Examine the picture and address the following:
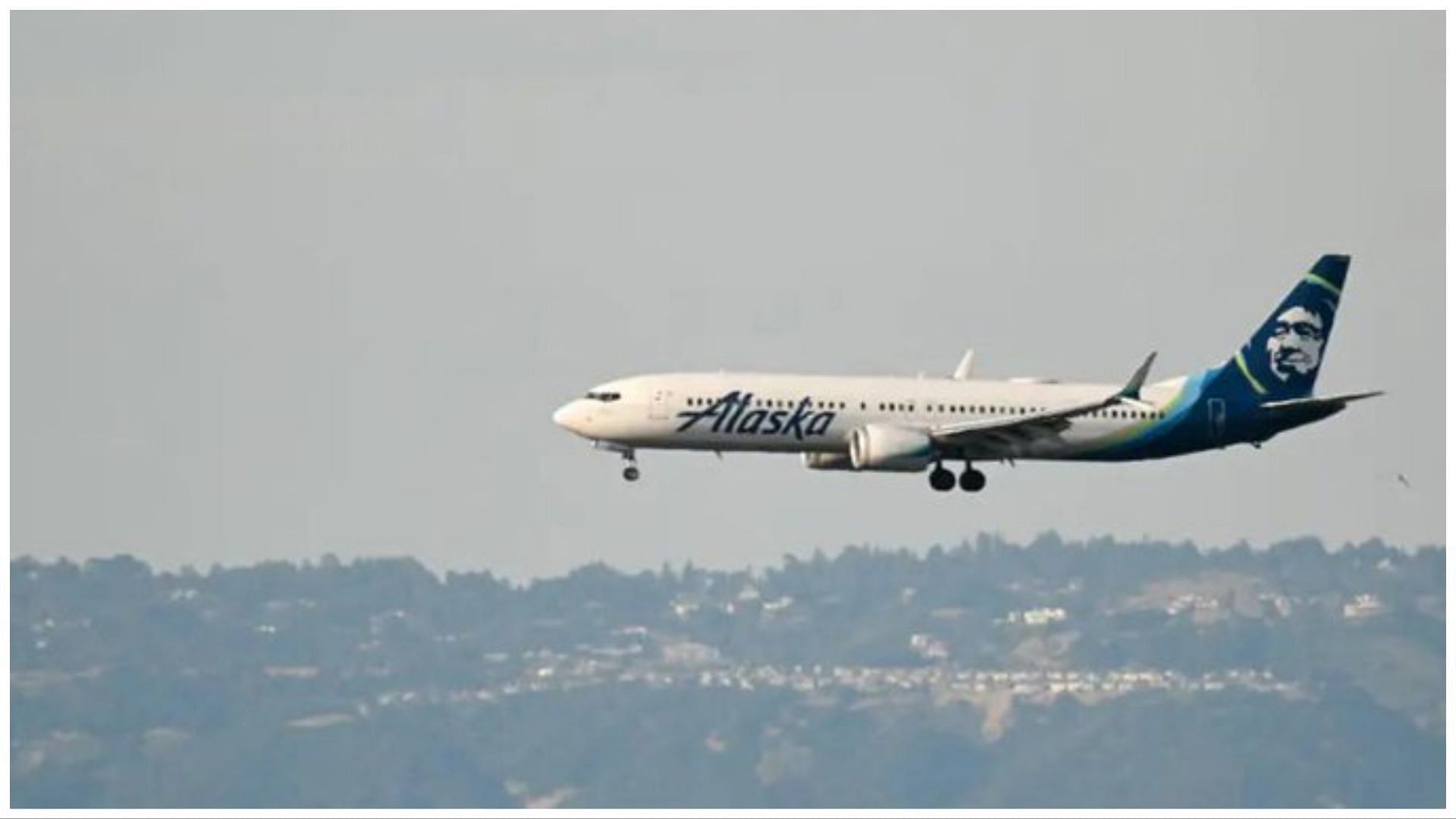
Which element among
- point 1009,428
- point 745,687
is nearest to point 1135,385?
point 1009,428

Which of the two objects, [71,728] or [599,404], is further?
[71,728]

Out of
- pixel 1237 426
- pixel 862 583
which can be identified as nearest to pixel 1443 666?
pixel 862 583

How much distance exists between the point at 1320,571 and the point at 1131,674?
12.8 m

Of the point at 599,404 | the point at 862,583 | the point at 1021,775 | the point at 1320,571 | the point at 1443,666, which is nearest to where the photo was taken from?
the point at 599,404

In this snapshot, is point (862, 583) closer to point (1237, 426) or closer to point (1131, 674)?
point (1131, 674)

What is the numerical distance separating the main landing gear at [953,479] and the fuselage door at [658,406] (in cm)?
704

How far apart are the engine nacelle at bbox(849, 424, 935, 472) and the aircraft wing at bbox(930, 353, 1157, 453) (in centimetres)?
56

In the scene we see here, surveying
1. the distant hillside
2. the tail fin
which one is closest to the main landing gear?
the tail fin

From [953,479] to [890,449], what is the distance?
4.17m

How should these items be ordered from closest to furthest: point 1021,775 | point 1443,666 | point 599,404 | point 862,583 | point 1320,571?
point 599,404 < point 1021,775 < point 1443,666 < point 1320,571 < point 862,583

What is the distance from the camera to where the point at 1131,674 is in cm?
17600

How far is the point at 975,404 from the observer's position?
113m

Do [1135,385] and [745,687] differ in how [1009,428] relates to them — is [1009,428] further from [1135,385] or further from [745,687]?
[745,687]

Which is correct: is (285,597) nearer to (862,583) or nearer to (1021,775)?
(862,583)
